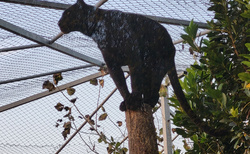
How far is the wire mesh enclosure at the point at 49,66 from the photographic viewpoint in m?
3.19

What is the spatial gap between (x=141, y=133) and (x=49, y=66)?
2380 mm

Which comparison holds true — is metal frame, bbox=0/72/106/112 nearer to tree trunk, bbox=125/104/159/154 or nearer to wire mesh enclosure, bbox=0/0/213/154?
wire mesh enclosure, bbox=0/0/213/154

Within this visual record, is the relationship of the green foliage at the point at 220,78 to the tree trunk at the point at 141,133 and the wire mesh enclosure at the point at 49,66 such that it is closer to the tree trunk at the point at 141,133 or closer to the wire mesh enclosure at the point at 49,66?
the wire mesh enclosure at the point at 49,66

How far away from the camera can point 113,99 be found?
4672 millimetres

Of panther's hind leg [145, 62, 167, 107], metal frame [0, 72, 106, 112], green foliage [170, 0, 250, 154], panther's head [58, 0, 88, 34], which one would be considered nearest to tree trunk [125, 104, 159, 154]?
panther's hind leg [145, 62, 167, 107]

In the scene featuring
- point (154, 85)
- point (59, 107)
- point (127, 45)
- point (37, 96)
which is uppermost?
point (127, 45)

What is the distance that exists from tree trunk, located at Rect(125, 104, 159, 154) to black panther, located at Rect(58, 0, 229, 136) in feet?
A: 0.19

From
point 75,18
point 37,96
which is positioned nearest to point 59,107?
point 75,18

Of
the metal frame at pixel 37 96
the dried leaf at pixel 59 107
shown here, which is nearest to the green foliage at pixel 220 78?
the dried leaf at pixel 59 107

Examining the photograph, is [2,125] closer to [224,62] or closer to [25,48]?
[25,48]

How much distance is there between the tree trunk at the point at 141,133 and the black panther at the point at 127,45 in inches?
2.2

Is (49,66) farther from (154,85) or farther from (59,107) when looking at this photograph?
(154,85)

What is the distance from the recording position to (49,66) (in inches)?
165

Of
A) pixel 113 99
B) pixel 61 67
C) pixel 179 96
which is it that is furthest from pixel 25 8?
pixel 113 99
